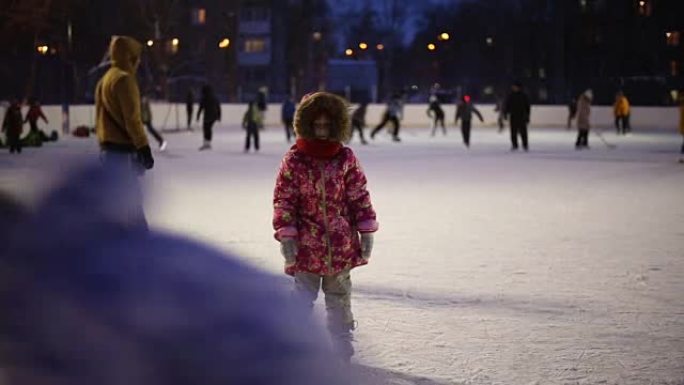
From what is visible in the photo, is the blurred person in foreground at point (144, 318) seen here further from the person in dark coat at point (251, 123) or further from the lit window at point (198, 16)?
the lit window at point (198, 16)

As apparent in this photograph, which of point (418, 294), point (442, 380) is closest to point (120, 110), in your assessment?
point (418, 294)

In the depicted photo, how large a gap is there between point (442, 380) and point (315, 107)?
129 cm

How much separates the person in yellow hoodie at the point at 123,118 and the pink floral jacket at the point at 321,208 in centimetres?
226

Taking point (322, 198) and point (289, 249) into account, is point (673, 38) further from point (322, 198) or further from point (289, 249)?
point (289, 249)

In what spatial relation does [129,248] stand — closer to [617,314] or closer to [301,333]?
[301,333]

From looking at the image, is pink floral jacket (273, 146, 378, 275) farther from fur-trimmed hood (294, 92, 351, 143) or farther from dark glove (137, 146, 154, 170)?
dark glove (137, 146, 154, 170)

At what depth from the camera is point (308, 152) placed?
4262mm

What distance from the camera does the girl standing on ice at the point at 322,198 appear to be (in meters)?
4.27

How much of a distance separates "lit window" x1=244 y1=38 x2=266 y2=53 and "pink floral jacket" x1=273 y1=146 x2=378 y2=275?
75.5 meters

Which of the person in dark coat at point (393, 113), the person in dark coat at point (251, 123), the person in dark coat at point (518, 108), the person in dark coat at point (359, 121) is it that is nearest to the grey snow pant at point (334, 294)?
the person in dark coat at point (251, 123)

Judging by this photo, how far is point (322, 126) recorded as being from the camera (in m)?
4.28

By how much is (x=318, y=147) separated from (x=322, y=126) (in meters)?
0.09

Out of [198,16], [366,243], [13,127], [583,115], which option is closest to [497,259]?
[366,243]

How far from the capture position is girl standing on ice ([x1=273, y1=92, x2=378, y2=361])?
427 centimetres
